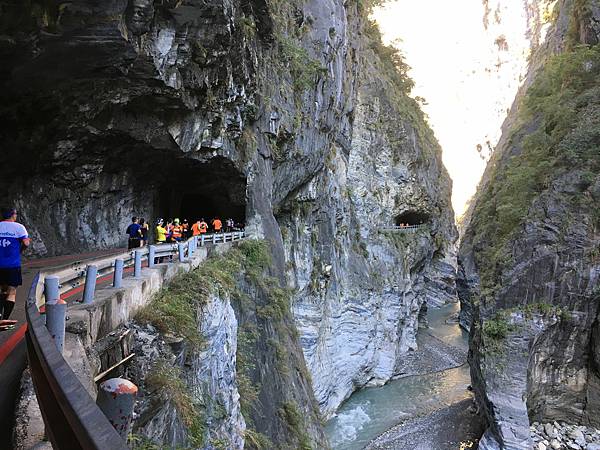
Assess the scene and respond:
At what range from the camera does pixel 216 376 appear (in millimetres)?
7711

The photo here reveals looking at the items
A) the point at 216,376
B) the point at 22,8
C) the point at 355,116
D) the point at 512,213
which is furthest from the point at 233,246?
the point at 355,116

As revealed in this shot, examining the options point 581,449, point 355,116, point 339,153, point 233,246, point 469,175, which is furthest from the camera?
point 469,175

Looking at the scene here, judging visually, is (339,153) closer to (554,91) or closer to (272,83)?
(272,83)

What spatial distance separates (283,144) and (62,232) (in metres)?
10.8

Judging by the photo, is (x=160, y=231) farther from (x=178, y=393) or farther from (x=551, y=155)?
(x=551, y=155)

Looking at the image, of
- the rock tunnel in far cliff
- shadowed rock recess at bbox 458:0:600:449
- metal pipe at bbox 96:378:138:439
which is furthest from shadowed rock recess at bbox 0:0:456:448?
shadowed rock recess at bbox 458:0:600:449

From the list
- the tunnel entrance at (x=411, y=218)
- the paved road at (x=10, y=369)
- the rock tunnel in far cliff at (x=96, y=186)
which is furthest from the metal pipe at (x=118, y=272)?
the tunnel entrance at (x=411, y=218)

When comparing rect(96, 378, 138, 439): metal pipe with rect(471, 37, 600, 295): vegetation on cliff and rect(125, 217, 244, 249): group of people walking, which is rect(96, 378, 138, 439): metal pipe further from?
rect(471, 37, 600, 295): vegetation on cliff

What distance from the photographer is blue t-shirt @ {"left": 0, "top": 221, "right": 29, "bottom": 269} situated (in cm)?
544

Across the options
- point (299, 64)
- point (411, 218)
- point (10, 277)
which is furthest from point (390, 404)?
point (10, 277)

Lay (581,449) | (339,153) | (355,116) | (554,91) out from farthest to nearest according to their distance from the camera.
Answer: (355,116) < (339,153) < (554,91) < (581,449)

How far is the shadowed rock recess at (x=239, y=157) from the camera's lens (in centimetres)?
935

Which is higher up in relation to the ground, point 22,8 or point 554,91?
point 554,91

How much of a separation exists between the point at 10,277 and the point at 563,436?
79.7ft
